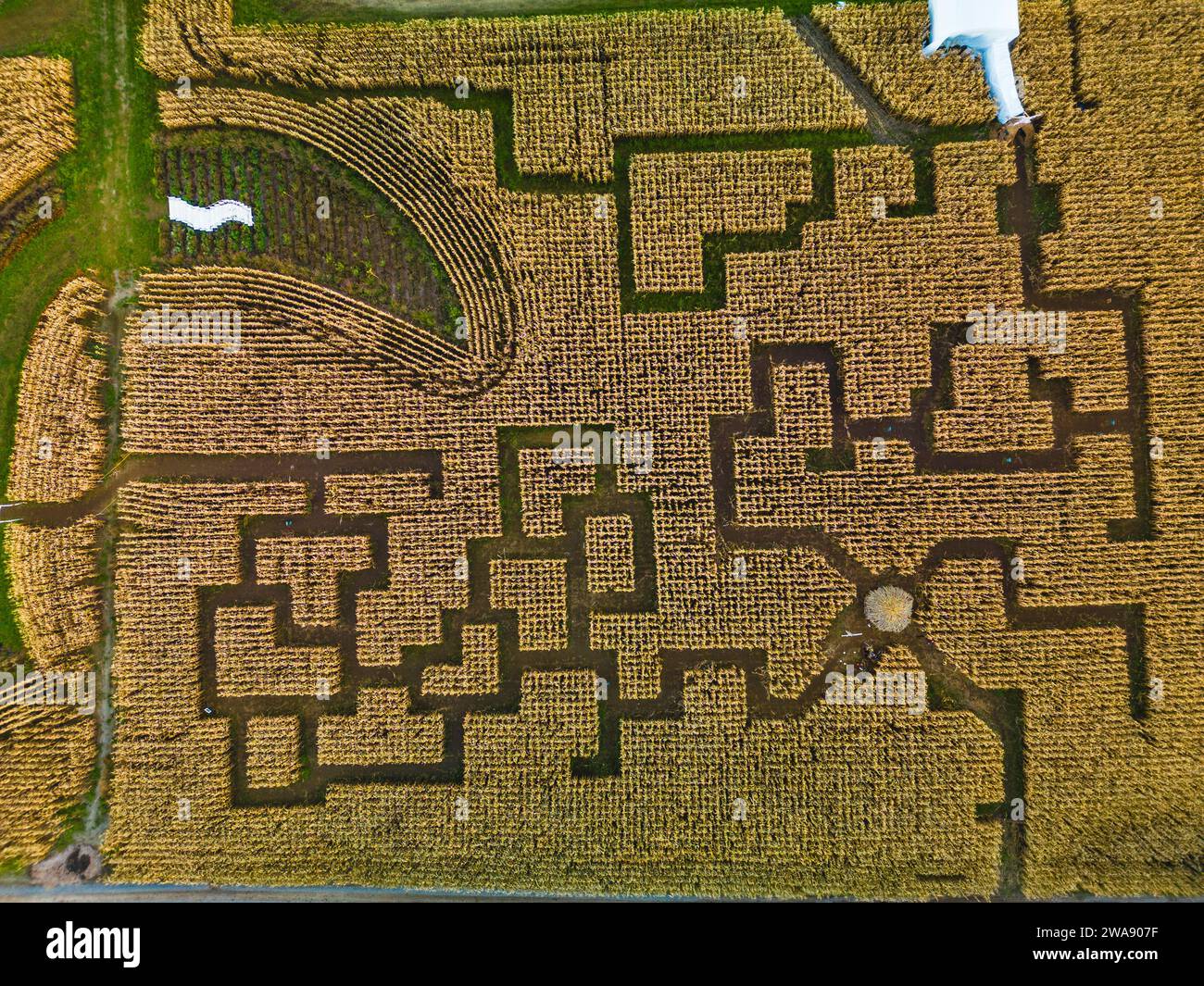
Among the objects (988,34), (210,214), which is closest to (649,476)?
(210,214)

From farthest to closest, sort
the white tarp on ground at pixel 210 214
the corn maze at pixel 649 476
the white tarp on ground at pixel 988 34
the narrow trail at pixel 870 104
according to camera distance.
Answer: the white tarp on ground at pixel 210 214 < the narrow trail at pixel 870 104 < the corn maze at pixel 649 476 < the white tarp on ground at pixel 988 34

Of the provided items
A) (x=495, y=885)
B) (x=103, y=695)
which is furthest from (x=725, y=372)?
(x=103, y=695)

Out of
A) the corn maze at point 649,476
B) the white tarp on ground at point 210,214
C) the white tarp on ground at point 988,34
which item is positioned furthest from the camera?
the white tarp on ground at point 210,214

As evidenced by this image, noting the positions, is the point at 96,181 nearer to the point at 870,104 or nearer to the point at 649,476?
the point at 649,476

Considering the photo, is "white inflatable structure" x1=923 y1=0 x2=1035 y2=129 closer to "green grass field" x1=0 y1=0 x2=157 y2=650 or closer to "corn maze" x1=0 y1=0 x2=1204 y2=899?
"corn maze" x1=0 y1=0 x2=1204 y2=899

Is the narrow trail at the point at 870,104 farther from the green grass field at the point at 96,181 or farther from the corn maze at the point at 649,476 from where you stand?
the green grass field at the point at 96,181

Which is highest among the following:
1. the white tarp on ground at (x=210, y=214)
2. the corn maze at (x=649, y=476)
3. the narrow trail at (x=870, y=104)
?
the narrow trail at (x=870, y=104)

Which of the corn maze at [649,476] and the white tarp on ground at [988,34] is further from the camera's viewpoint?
the corn maze at [649,476]

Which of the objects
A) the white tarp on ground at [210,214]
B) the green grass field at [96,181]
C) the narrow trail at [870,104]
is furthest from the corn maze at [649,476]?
the green grass field at [96,181]
